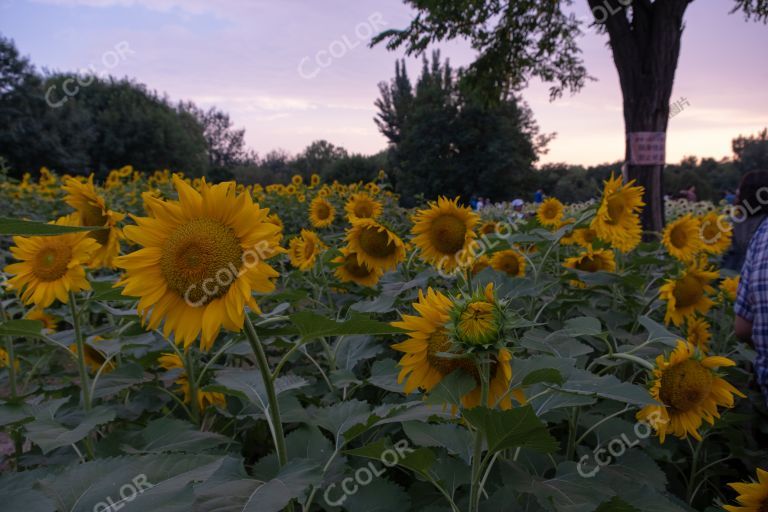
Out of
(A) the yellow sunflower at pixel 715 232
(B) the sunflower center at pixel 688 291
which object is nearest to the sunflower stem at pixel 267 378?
(B) the sunflower center at pixel 688 291

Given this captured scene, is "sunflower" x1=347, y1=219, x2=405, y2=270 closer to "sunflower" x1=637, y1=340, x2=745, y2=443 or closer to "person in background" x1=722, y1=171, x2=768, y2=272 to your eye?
"sunflower" x1=637, y1=340, x2=745, y2=443

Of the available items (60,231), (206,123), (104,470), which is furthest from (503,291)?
(206,123)

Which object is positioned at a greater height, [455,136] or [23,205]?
[455,136]

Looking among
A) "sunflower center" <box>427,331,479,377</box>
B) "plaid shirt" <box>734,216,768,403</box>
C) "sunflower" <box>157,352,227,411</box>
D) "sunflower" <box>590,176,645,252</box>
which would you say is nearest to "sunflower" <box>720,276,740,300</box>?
"plaid shirt" <box>734,216,768,403</box>

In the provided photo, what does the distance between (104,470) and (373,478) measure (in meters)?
0.59

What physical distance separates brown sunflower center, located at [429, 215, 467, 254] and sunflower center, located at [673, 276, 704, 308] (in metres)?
0.99

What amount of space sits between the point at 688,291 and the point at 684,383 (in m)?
1.10

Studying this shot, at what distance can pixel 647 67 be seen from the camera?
654cm

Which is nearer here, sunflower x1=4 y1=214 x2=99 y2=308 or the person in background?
sunflower x1=4 y1=214 x2=99 y2=308

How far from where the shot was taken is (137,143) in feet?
114

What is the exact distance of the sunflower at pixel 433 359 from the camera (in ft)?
3.58

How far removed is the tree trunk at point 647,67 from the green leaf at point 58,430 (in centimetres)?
629

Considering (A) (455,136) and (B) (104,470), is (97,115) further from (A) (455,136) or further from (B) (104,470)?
(B) (104,470)

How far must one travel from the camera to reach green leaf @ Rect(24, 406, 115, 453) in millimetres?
1171
